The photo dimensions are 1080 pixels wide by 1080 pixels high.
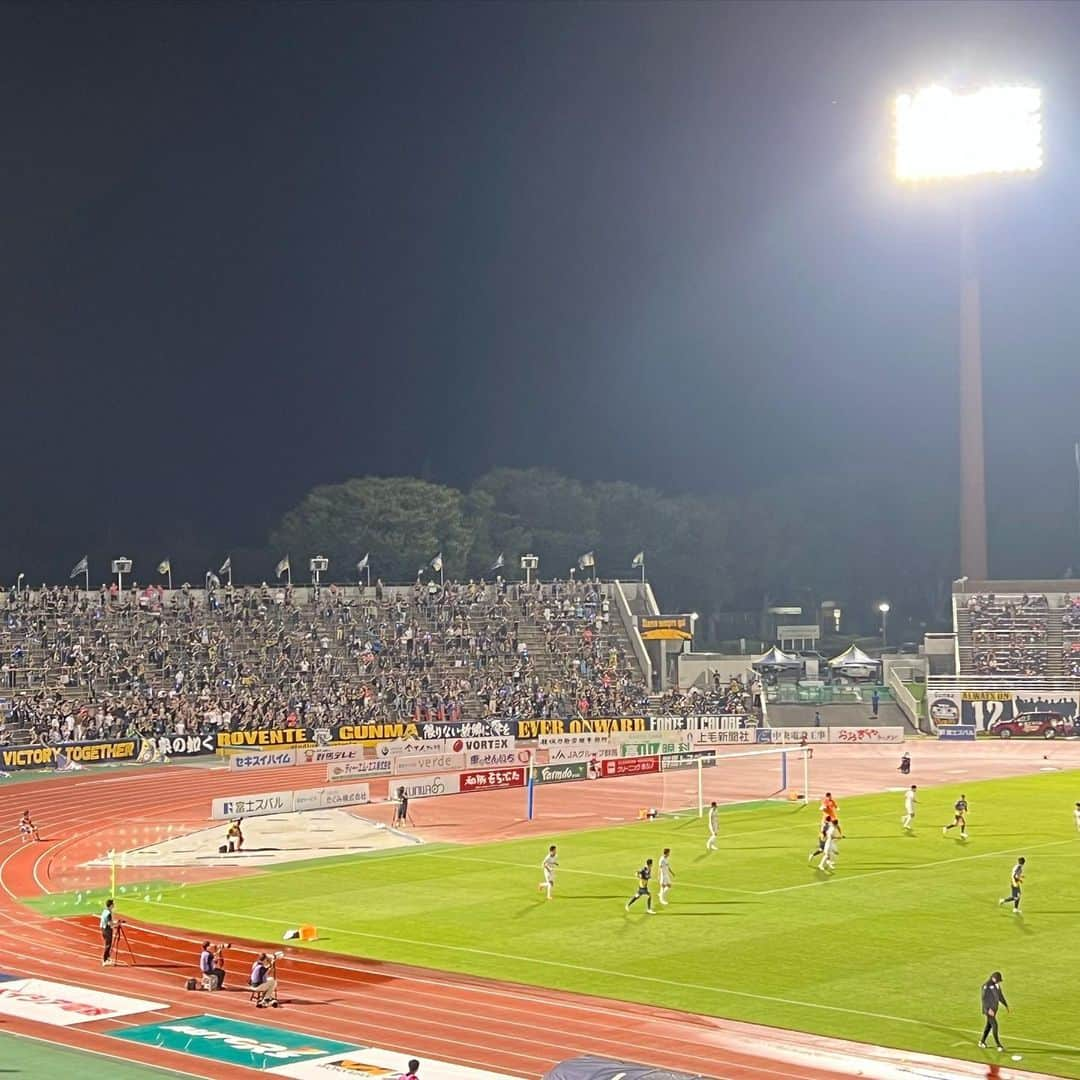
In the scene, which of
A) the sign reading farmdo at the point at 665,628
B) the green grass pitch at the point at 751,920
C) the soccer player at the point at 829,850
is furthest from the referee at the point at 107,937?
the sign reading farmdo at the point at 665,628

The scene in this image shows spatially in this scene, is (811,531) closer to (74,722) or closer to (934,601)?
(934,601)

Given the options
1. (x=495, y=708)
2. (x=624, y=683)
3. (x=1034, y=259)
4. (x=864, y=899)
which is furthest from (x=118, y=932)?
(x=1034, y=259)

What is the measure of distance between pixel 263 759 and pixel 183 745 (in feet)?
17.3

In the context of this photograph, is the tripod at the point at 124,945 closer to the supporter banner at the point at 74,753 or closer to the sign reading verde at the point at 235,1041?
the sign reading verde at the point at 235,1041

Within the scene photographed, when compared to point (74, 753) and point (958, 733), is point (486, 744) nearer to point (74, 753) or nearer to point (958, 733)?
point (74, 753)

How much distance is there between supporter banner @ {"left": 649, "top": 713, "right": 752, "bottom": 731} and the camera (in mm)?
79500

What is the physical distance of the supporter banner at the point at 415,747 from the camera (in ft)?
220

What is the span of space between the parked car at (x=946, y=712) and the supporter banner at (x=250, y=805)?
4508 cm

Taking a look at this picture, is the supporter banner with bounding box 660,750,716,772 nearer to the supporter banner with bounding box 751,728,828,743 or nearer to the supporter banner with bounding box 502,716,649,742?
the supporter banner with bounding box 502,716,649,742

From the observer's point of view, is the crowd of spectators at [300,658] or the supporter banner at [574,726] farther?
the supporter banner at [574,726]

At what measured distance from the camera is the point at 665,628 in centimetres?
9319

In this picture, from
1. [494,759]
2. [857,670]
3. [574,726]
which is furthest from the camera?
[857,670]

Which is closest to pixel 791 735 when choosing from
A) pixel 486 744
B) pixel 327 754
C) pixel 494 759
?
pixel 486 744

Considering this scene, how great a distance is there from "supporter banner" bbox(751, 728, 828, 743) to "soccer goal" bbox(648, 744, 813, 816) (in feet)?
16.3
